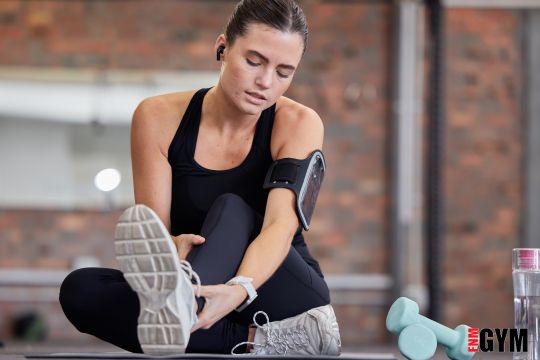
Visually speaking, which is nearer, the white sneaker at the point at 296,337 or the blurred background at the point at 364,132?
the white sneaker at the point at 296,337

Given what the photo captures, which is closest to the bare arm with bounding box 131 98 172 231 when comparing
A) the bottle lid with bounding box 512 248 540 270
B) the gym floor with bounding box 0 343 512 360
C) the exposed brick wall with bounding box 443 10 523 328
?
the gym floor with bounding box 0 343 512 360

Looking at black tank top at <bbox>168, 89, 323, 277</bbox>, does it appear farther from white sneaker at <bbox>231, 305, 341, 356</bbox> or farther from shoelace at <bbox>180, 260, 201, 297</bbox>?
shoelace at <bbox>180, 260, 201, 297</bbox>

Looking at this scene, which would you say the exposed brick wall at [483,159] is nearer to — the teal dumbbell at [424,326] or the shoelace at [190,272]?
the teal dumbbell at [424,326]

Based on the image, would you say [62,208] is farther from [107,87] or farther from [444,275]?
[444,275]

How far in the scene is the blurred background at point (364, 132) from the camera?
6074 mm

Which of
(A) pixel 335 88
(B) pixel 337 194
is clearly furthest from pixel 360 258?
(A) pixel 335 88

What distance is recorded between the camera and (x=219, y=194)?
220 cm

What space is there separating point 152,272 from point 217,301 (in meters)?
0.18

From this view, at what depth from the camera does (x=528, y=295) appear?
2178mm

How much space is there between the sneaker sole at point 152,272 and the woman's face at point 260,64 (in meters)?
0.44

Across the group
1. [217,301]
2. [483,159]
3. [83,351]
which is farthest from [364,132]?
[217,301]

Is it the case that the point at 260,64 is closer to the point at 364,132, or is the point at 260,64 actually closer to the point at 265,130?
the point at 265,130

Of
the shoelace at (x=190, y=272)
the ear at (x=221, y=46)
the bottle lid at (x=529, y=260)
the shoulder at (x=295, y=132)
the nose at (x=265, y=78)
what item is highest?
the ear at (x=221, y=46)

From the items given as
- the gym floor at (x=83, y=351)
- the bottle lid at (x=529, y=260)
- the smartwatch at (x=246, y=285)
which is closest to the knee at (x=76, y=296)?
the gym floor at (x=83, y=351)
